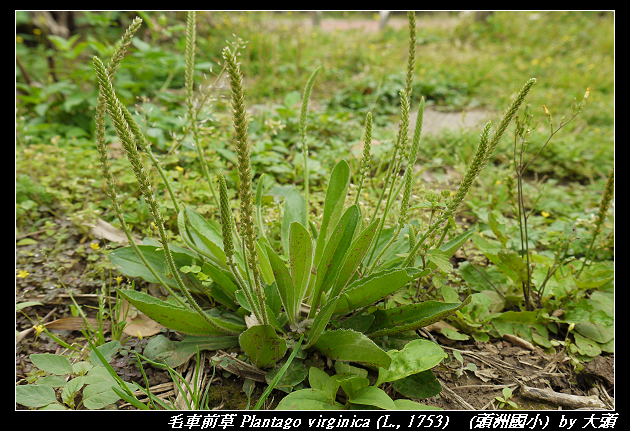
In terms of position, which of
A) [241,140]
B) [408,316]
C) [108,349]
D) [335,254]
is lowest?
[108,349]

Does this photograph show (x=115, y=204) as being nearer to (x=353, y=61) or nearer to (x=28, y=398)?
(x=28, y=398)

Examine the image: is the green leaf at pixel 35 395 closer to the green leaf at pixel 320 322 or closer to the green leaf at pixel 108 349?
the green leaf at pixel 108 349

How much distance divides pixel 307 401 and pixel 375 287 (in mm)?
492

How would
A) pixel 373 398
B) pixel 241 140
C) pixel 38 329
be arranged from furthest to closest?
pixel 38 329 → pixel 373 398 → pixel 241 140

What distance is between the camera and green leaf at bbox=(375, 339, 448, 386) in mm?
1461

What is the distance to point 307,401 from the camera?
4.72 feet

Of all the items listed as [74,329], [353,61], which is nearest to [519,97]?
[74,329]

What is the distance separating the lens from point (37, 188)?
282 cm

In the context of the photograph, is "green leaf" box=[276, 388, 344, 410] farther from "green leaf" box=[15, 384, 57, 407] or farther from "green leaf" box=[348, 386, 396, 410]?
"green leaf" box=[15, 384, 57, 407]

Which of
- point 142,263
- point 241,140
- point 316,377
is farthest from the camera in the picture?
point 142,263

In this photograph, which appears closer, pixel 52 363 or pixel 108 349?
pixel 52 363

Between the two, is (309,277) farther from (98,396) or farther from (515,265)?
(515,265)

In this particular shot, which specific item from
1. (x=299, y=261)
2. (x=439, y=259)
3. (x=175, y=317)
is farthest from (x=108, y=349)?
(x=439, y=259)

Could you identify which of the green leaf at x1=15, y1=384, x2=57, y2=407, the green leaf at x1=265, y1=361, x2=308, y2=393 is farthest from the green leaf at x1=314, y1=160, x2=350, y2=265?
the green leaf at x1=15, y1=384, x2=57, y2=407
